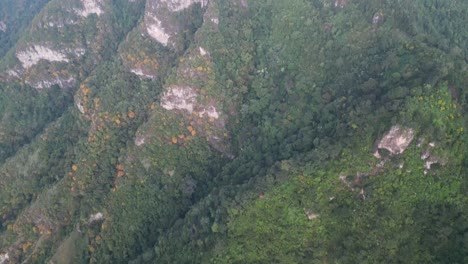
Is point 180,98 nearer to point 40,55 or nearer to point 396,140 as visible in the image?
point 396,140

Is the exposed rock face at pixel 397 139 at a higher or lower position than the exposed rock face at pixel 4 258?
higher

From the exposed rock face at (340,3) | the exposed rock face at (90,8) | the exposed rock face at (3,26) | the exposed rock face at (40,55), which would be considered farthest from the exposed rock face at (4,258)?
the exposed rock face at (3,26)

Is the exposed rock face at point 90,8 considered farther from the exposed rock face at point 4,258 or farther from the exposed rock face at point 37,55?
the exposed rock face at point 4,258

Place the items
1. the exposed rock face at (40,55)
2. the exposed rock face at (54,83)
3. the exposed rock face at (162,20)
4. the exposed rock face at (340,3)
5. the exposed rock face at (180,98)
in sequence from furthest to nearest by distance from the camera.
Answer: the exposed rock face at (54,83)
the exposed rock face at (40,55)
the exposed rock face at (162,20)
the exposed rock face at (180,98)
the exposed rock face at (340,3)

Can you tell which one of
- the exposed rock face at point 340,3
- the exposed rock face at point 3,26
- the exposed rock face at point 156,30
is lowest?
the exposed rock face at point 3,26

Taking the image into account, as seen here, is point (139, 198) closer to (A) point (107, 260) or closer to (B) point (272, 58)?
(A) point (107, 260)

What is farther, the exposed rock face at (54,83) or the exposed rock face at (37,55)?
the exposed rock face at (54,83)
